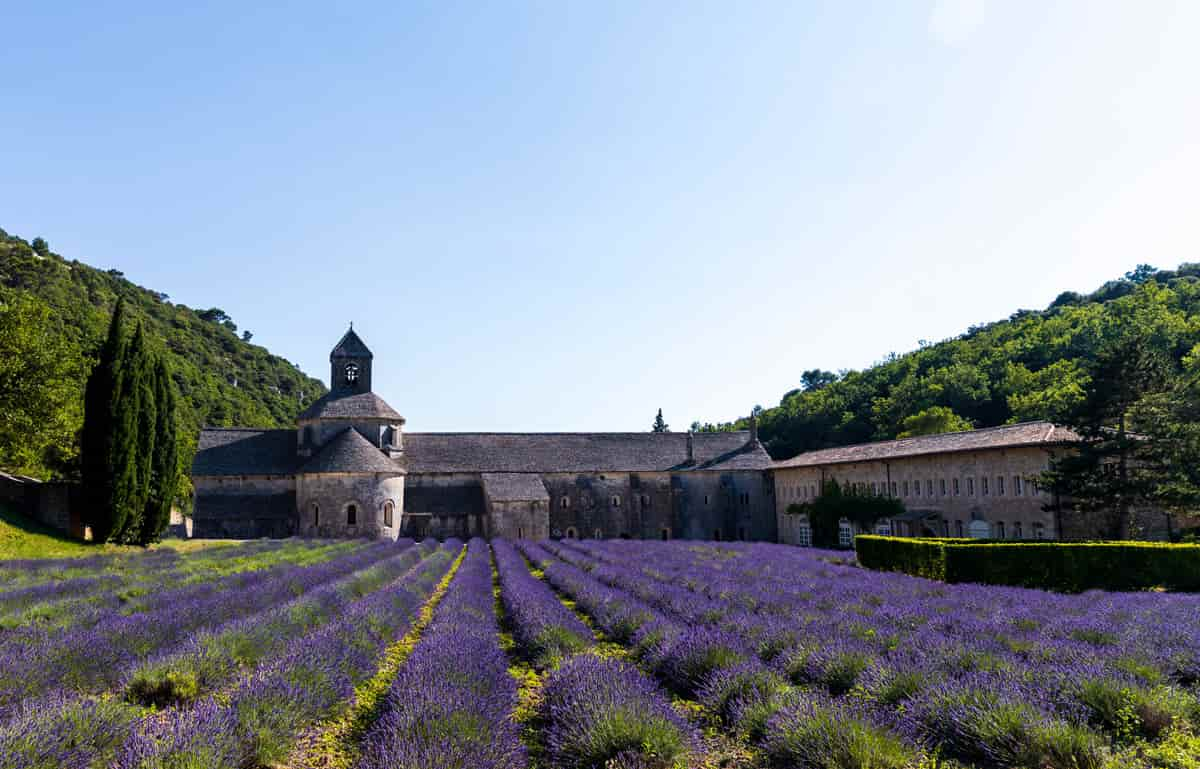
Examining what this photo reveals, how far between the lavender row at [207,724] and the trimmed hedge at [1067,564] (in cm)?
1522

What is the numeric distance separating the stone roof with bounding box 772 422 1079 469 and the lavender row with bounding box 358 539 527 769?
23576 millimetres

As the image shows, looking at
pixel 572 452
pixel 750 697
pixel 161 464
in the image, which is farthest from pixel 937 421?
pixel 750 697

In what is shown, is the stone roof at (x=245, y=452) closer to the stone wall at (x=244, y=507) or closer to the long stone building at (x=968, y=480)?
the stone wall at (x=244, y=507)

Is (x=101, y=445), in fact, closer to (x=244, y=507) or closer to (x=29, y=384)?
(x=29, y=384)

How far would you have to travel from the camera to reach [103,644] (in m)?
8.21

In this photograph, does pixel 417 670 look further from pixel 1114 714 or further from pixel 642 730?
pixel 1114 714

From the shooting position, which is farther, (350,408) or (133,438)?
(350,408)

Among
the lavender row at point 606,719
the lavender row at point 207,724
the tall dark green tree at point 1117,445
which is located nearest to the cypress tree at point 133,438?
the lavender row at point 207,724

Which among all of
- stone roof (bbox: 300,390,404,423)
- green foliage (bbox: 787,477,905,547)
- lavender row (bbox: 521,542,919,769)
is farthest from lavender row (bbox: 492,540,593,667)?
stone roof (bbox: 300,390,404,423)

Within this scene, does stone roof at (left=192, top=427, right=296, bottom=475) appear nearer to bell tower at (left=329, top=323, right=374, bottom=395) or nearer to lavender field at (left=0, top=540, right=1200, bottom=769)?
bell tower at (left=329, top=323, right=374, bottom=395)

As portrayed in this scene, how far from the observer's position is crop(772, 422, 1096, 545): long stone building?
83.9 feet

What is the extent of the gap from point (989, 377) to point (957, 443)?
43820 mm

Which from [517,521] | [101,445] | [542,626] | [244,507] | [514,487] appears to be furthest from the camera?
[514,487]

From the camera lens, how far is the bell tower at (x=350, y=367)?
1715 inches
